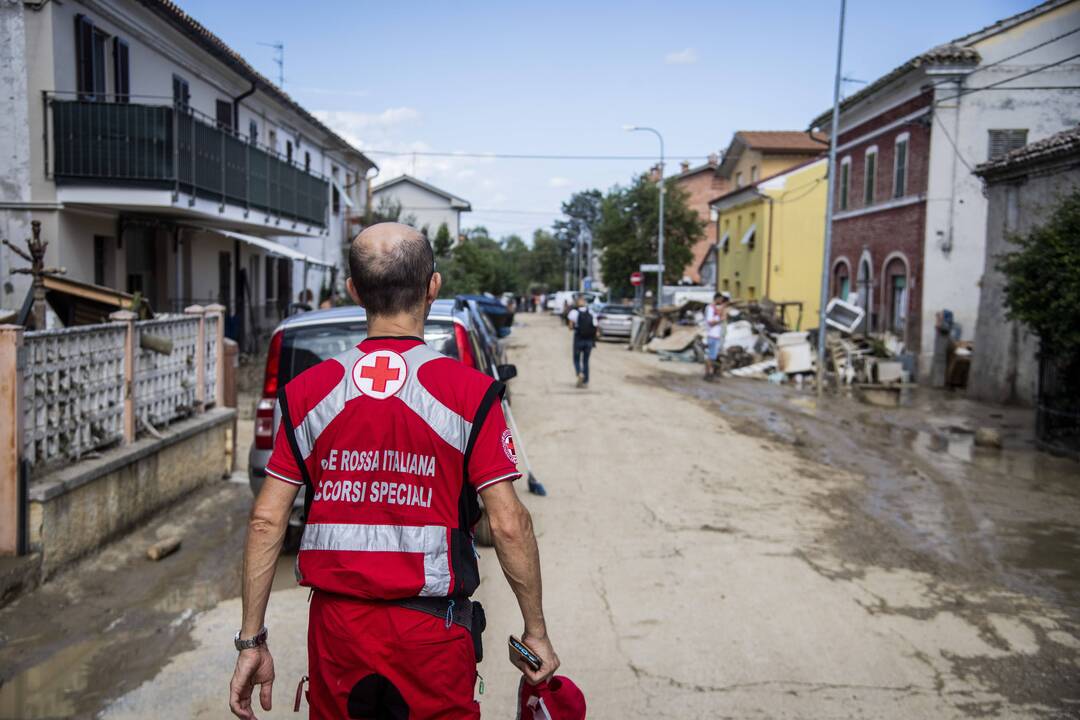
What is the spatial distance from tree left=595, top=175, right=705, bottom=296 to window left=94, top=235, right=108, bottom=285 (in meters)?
36.2

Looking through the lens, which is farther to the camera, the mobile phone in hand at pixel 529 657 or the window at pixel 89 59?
the window at pixel 89 59

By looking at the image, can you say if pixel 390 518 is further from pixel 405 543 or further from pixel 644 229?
pixel 644 229

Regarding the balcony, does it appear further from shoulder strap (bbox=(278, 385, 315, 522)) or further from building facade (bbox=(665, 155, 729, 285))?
building facade (bbox=(665, 155, 729, 285))

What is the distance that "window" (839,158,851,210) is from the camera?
3019cm

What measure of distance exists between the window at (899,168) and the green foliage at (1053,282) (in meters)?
14.1

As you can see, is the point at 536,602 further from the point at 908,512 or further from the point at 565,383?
the point at 565,383

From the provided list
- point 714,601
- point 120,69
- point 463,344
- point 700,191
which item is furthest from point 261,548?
point 700,191

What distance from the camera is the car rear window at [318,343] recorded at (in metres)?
6.91

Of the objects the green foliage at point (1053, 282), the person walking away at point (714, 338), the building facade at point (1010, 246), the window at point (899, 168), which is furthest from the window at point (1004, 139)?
the green foliage at point (1053, 282)

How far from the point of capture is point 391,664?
242 cm

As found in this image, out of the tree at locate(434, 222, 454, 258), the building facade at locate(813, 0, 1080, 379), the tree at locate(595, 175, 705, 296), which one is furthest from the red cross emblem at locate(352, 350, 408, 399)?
the tree at locate(595, 175, 705, 296)

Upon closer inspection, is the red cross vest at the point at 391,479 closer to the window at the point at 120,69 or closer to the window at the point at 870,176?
the window at the point at 120,69

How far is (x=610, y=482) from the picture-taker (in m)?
9.56

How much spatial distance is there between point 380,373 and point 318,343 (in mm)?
4589
